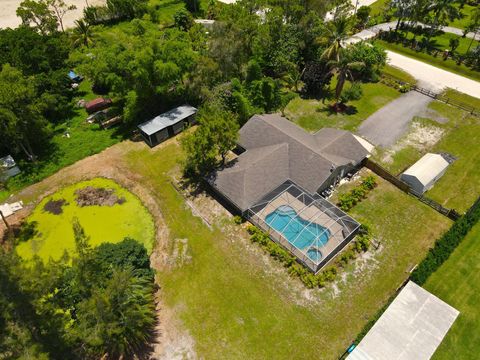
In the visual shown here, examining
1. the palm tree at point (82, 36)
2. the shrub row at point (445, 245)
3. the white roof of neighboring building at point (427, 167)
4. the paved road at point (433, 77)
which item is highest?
the palm tree at point (82, 36)

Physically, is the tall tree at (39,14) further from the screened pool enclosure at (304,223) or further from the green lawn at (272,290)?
the screened pool enclosure at (304,223)

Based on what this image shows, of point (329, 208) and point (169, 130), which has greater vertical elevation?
point (169, 130)

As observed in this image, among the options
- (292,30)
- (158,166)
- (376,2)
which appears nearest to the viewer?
(158,166)

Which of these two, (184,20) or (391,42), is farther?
(184,20)

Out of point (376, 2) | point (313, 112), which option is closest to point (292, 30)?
point (313, 112)

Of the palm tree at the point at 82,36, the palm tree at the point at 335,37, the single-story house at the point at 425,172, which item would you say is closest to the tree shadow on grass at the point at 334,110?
the palm tree at the point at 335,37

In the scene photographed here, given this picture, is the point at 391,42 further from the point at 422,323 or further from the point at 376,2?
the point at 422,323

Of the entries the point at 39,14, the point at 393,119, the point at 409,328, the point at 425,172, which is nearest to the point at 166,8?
the point at 39,14
